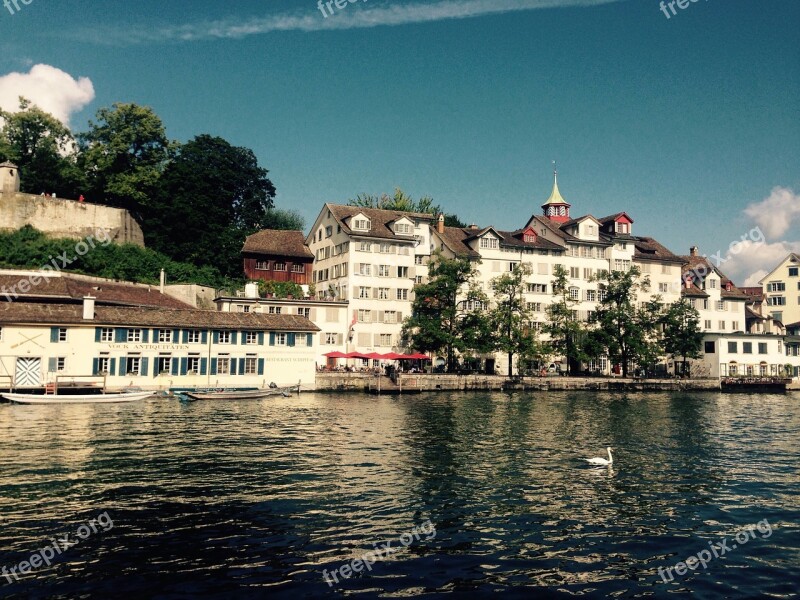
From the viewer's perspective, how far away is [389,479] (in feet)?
73.6

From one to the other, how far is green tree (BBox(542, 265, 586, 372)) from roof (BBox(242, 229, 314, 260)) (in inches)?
1241

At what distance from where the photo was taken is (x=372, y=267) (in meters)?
76.6

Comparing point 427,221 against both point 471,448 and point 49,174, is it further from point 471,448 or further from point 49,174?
point 471,448

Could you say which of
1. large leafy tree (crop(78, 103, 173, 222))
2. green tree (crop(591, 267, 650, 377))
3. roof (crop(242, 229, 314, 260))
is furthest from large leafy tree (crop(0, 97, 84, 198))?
green tree (crop(591, 267, 650, 377))

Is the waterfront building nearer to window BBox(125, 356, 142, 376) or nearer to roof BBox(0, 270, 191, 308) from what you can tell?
roof BBox(0, 270, 191, 308)

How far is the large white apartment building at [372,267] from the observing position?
74625 mm

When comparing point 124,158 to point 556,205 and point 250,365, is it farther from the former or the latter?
point 556,205

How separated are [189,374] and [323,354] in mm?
16153

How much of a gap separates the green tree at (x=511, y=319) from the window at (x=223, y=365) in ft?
99.8

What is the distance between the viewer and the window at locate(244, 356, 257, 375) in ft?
193

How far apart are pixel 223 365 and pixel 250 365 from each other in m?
2.50

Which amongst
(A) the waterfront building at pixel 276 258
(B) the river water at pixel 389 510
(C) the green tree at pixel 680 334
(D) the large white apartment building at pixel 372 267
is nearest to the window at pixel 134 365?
(B) the river water at pixel 389 510

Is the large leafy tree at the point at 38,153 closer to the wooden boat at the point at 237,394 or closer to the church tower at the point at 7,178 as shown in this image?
the church tower at the point at 7,178

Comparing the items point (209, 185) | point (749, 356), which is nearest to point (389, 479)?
point (209, 185)
